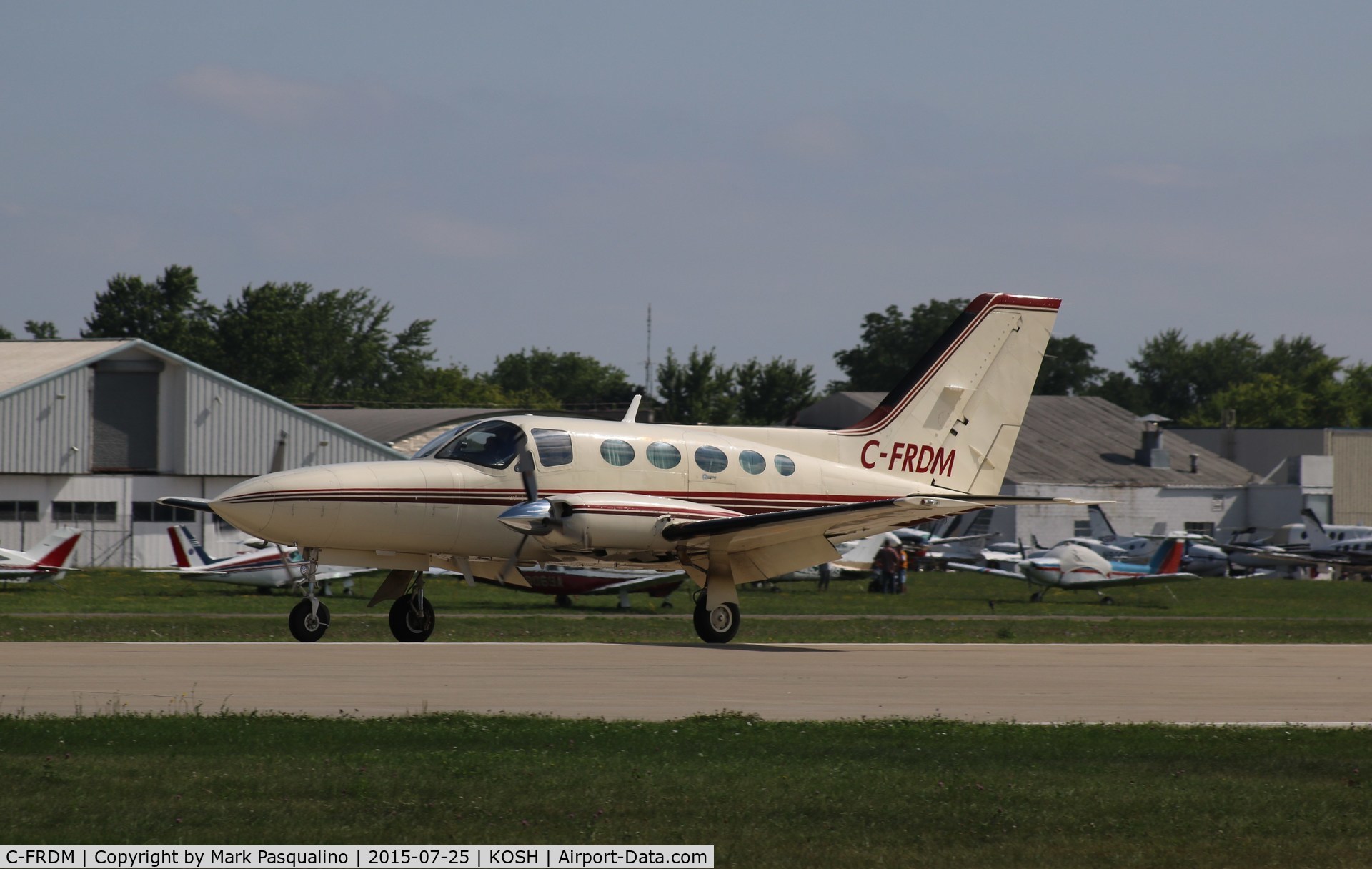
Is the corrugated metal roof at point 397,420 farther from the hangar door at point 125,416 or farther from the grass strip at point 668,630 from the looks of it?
the grass strip at point 668,630

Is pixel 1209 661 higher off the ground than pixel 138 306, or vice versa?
pixel 138 306

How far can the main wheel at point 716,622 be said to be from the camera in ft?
72.9

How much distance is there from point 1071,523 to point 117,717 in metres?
68.8

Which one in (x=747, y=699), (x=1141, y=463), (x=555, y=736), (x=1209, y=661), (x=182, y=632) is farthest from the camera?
(x=1141, y=463)

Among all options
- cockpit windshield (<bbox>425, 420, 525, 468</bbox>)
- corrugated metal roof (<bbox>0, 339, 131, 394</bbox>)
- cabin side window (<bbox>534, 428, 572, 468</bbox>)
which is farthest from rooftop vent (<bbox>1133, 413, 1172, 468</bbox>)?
cockpit windshield (<bbox>425, 420, 525, 468</bbox>)

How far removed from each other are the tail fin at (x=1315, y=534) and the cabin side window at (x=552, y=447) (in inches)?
2142

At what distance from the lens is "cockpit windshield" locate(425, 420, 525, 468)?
819 inches

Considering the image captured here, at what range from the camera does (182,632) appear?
24719 millimetres

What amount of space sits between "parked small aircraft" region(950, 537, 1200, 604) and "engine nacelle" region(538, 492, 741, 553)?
25244 mm

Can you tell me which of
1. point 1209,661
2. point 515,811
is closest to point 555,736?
point 515,811

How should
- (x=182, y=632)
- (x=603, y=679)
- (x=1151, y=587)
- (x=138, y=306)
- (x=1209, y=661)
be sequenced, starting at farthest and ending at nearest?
(x=138, y=306) < (x=1151, y=587) < (x=182, y=632) < (x=1209, y=661) < (x=603, y=679)

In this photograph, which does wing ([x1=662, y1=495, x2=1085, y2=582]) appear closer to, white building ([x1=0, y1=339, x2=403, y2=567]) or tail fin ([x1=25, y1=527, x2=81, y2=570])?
tail fin ([x1=25, y1=527, x2=81, y2=570])

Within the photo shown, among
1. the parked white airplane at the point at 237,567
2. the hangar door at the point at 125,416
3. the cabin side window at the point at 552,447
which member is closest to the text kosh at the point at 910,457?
the cabin side window at the point at 552,447

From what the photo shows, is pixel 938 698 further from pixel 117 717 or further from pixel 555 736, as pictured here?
pixel 117 717
